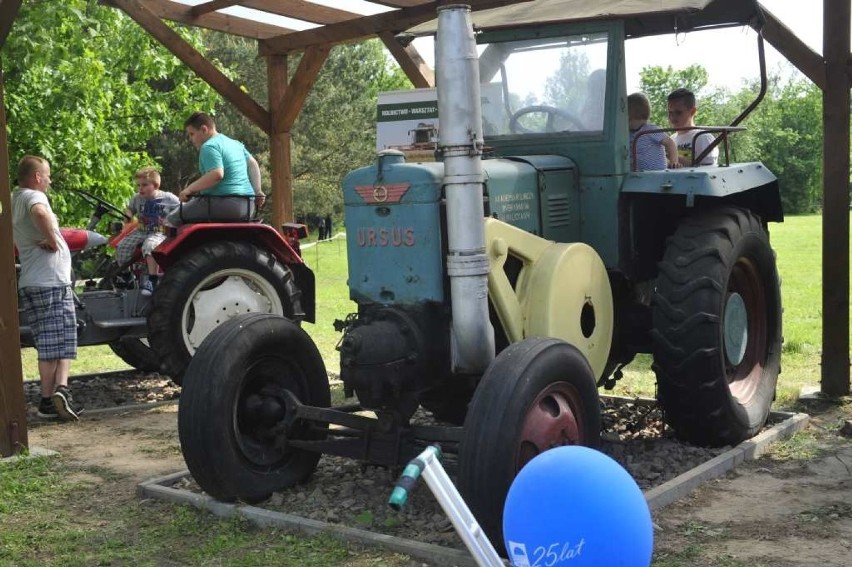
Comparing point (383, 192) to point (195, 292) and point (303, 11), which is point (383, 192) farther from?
point (303, 11)

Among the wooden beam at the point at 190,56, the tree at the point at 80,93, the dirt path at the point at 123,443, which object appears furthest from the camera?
the tree at the point at 80,93

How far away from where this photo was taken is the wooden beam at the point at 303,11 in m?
8.75

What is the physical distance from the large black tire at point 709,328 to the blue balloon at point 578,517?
8.09 feet

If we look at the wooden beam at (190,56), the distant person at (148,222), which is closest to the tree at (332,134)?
the wooden beam at (190,56)

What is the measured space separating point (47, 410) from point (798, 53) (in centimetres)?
562

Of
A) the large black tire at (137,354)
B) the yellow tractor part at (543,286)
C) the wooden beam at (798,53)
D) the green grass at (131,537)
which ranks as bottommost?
the green grass at (131,537)

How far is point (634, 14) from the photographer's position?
18.1ft

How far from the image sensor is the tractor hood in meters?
5.52

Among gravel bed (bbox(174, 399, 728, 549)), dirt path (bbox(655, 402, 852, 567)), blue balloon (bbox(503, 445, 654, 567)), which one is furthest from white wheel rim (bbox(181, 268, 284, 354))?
blue balloon (bbox(503, 445, 654, 567))

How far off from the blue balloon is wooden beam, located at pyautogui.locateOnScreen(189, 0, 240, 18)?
651 cm

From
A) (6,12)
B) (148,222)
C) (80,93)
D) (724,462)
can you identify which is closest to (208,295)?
(148,222)

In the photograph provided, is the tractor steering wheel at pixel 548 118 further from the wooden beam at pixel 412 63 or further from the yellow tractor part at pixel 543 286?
the wooden beam at pixel 412 63

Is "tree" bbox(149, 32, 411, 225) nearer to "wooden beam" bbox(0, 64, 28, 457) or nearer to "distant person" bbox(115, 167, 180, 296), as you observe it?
"distant person" bbox(115, 167, 180, 296)

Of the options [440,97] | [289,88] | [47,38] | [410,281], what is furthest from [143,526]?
[47,38]
